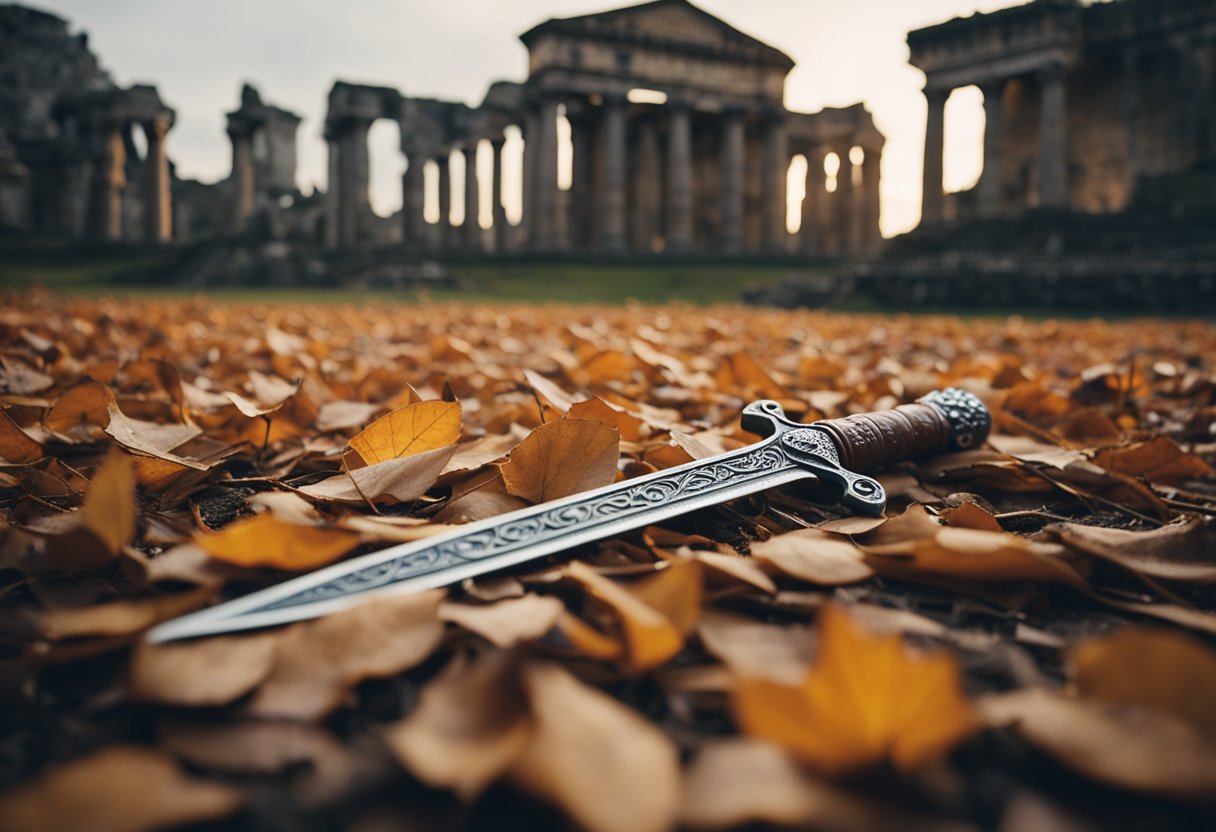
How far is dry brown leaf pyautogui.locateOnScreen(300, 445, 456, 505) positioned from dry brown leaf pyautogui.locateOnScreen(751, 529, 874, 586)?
0.45m

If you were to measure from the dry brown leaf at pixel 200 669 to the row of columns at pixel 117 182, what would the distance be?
32691 mm

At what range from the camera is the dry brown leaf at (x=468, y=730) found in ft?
1.55

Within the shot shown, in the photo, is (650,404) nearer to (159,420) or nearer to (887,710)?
(159,420)

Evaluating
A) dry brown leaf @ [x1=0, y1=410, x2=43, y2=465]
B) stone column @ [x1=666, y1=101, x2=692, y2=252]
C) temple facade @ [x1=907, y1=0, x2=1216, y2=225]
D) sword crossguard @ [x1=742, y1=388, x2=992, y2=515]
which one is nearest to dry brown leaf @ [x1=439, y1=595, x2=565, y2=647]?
sword crossguard @ [x1=742, y1=388, x2=992, y2=515]

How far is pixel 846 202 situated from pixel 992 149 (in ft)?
33.2

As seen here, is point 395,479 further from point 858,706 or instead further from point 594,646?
point 858,706

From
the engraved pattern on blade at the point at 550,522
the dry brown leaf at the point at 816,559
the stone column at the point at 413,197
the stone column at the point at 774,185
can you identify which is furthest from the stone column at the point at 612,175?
the dry brown leaf at the point at 816,559

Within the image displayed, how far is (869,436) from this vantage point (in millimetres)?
1244

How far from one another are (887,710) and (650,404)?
151cm

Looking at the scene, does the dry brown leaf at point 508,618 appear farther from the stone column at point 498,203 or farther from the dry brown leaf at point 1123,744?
the stone column at point 498,203

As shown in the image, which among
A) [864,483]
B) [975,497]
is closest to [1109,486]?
[975,497]

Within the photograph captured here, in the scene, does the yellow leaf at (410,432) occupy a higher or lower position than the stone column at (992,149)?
lower

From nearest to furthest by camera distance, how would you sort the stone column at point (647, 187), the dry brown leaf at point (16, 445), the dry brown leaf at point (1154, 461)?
the dry brown leaf at point (16, 445), the dry brown leaf at point (1154, 461), the stone column at point (647, 187)

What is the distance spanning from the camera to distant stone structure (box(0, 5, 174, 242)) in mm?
29188
